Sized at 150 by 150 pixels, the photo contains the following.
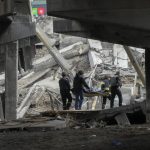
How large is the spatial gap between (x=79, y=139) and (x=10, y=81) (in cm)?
938

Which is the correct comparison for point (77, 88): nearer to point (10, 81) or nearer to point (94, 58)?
point (10, 81)

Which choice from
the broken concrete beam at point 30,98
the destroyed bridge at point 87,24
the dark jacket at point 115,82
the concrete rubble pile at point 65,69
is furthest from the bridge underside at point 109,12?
the broken concrete beam at point 30,98

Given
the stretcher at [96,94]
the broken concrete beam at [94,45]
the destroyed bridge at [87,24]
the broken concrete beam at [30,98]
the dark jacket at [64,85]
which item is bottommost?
the broken concrete beam at [30,98]

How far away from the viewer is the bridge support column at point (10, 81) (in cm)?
2342

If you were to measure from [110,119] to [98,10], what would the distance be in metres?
9.38

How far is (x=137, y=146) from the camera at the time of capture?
44.4 ft

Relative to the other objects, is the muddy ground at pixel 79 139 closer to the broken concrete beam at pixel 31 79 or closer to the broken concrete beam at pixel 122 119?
the broken concrete beam at pixel 122 119

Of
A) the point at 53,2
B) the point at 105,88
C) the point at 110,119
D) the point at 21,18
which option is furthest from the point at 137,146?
the point at 105,88

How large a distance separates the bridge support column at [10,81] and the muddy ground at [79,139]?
6110 millimetres

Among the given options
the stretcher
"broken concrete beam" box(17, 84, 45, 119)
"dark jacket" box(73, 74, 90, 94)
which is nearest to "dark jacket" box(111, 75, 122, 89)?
the stretcher

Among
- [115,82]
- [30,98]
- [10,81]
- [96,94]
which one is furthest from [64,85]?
[30,98]

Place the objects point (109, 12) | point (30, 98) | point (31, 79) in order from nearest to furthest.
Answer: point (109, 12) < point (30, 98) < point (31, 79)

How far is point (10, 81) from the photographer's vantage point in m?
23.8

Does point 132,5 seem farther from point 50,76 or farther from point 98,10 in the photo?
point 50,76
